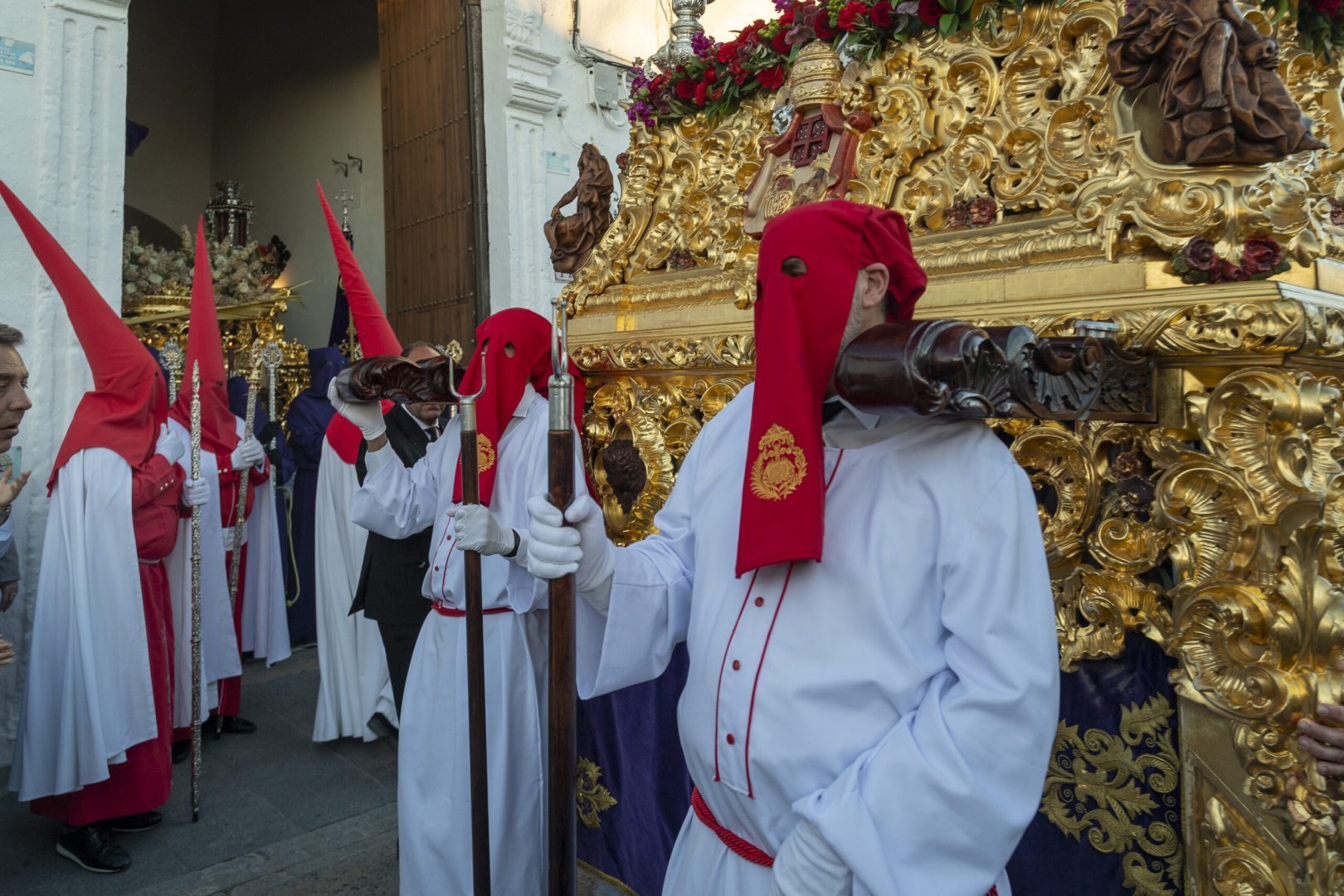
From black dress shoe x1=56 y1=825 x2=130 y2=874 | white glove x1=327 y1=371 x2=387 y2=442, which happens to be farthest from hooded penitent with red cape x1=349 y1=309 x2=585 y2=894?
black dress shoe x1=56 y1=825 x2=130 y2=874

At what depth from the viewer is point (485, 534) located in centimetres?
196

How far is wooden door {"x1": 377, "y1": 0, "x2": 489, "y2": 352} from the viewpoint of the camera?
6965mm

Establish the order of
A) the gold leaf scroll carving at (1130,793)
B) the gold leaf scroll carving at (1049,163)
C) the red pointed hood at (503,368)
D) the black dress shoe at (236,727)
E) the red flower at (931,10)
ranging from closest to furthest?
1. the gold leaf scroll carving at (1049,163)
2. the gold leaf scroll carving at (1130,793)
3. the red flower at (931,10)
4. the red pointed hood at (503,368)
5. the black dress shoe at (236,727)

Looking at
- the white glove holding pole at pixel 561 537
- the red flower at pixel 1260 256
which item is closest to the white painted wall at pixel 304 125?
the white glove holding pole at pixel 561 537

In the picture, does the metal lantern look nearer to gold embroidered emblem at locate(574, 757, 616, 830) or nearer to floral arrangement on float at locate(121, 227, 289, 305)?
floral arrangement on float at locate(121, 227, 289, 305)

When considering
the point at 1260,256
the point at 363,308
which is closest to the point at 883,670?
the point at 1260,256

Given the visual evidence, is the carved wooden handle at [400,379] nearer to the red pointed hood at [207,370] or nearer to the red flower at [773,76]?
the red flower at [773,76]

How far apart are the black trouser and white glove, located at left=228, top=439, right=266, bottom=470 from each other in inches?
73.8

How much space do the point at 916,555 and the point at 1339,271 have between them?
41.4 inches

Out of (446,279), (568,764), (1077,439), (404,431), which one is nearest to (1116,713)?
(1077,439)

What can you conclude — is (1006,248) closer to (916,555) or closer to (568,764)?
(916,555)

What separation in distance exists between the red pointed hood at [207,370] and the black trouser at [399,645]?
5.72 feet

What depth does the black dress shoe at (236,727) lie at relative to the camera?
17.9 ft

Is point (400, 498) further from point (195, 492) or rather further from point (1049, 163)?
point (1049, 163)
